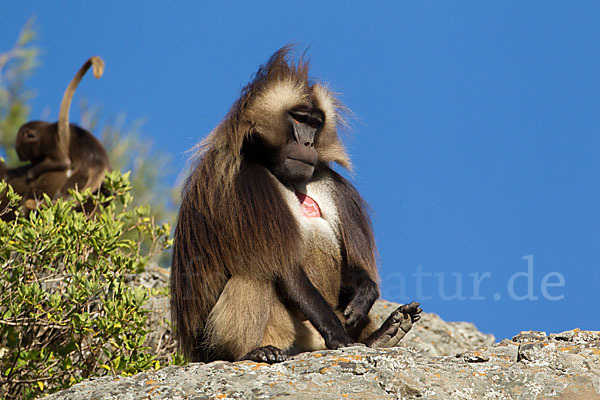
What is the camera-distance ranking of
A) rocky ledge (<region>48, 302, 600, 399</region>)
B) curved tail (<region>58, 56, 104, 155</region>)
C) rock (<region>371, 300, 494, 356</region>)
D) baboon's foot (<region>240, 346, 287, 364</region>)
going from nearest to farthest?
rocky ledge (<region>48, 302, 600, 399</region>) → baboon's foot (<region>240, 346, 287, 364</region>) → rock (<region>371, 300, 494, 356</region>) → curved tail (<region>58, 56, 104, 155</region>)

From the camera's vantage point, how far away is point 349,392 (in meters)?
4.01

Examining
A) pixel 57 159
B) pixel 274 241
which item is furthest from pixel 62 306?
pixel 57 159

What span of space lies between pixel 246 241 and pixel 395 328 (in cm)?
109

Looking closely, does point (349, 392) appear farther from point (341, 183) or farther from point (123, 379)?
point (341, 183)

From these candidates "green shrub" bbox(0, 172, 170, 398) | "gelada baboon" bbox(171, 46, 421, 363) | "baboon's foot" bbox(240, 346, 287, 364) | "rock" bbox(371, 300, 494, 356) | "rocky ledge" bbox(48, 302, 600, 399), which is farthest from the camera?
"rock" bbox(371, 300, 494, 356)

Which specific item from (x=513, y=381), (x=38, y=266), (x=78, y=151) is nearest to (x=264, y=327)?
(x=513, y=381)

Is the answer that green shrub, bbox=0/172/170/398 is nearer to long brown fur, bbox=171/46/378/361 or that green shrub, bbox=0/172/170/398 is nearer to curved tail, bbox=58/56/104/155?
long brown fur, bbox=171/46/378/361

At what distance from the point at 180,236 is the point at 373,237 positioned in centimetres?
140

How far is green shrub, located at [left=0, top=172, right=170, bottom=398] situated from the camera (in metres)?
5.92

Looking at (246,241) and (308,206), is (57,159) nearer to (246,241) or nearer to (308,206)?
(308,206)

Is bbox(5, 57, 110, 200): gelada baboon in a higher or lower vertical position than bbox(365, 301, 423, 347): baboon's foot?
higher

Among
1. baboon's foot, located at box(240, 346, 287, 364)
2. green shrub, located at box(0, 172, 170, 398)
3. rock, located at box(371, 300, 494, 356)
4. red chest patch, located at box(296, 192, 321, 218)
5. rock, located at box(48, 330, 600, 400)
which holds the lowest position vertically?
rock, located at box(48, 330, 600, 400)

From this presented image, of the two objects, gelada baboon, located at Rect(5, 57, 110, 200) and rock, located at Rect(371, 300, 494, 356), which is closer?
rock, located at Rect(371, 300, 494, 356)

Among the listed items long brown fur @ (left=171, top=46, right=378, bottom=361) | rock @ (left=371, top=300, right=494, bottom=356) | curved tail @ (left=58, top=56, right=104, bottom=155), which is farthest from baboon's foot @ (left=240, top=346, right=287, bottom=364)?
curved tail @ (left=58, top=56, right=104, bottom=155)
